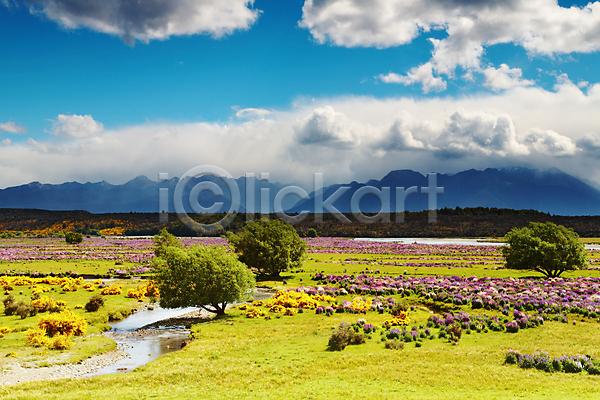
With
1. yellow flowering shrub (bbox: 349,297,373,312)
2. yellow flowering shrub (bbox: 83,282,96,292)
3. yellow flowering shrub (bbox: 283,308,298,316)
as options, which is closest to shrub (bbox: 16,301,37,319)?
yellow flowering shrub (bbox: 83,282,96,292)

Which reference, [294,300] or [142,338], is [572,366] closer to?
[294,300]

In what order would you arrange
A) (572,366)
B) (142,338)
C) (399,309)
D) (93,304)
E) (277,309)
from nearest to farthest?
(572,366)
(142,338)
(399,309)
(277,309)
(93,304)

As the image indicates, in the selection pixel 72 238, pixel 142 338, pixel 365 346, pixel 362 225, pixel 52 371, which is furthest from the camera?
pixel 362 225

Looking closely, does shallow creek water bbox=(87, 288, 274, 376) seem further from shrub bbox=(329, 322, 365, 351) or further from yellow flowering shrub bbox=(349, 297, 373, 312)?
yellow flowering shrub bbox=(349, 297, 373, 312)

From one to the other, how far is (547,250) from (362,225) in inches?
5376

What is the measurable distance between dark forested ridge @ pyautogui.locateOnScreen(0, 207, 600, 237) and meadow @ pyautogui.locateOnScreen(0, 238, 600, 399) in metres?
121

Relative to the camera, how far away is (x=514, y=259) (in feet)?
153

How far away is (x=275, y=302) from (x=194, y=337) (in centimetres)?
923

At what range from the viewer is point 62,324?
81.4ft

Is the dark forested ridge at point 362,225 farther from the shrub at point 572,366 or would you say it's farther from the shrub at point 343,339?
the shrub at point 572,366

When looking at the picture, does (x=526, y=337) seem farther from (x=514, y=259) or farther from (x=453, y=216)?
(x=453, y=216)

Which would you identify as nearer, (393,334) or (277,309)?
(393,334)

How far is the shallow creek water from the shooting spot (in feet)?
66.9

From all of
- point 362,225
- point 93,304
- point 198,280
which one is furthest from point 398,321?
point 362,225
